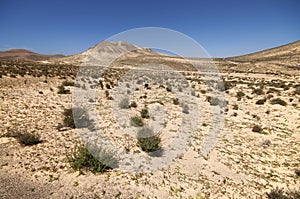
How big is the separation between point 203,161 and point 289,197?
237 centimetres

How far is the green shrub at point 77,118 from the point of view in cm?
777

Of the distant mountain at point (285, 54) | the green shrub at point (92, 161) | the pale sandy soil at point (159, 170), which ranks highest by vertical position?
the distant mountain at point (285, 54)

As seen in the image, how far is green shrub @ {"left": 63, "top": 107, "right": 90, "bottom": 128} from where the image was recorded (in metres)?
7.77

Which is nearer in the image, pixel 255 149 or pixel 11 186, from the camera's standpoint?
pixel 11 186

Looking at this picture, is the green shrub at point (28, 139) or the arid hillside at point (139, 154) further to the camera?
the green shrub at point (28, 139)

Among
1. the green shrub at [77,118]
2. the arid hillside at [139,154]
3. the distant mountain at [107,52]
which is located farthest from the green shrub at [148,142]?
the distant mountain at [107,52]

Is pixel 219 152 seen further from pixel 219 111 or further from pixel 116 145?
pixel 219 111

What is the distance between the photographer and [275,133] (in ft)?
29.4

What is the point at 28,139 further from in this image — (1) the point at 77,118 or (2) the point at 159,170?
(2) the point at 159,170

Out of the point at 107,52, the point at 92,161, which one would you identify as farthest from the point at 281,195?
the point at 107,52

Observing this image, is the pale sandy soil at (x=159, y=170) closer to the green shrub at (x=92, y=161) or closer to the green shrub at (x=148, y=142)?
the green shrub at (x=92, y=161)

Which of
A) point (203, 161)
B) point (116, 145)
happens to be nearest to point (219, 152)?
point (203, 161)

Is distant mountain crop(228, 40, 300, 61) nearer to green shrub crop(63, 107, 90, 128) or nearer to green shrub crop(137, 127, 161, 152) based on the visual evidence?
green shrub crop(137, 127, 161, 152)

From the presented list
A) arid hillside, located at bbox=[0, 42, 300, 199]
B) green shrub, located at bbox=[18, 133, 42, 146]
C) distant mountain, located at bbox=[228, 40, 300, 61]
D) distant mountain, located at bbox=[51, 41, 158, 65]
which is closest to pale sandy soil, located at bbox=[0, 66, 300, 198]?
arid hillside, located at bbox=[0, 42, 300, 199]
